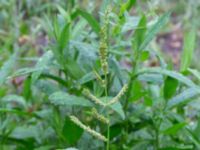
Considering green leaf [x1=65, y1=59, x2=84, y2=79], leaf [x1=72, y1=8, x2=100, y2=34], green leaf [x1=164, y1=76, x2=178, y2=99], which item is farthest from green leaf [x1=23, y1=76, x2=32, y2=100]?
green leaf [x1=164, y1=76, x2=178, y2=99]

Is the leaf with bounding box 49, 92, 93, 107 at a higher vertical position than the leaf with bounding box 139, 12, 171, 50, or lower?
lower

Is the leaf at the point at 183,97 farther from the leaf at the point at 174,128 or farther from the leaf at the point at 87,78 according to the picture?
the leaf at the point at 87,78

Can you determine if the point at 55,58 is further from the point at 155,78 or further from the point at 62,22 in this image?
the point at 155,78

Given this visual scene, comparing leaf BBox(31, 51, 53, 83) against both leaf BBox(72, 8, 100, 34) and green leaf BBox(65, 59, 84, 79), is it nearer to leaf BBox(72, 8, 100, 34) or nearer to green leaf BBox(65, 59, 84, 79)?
green leaf BBox(65, 59, 84, 79)

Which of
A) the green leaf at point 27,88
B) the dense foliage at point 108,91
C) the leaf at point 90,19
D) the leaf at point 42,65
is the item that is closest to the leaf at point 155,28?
the dense foliage at point 108,91

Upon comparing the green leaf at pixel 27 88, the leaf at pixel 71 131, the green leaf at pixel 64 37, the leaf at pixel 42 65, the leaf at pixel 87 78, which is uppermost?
the green leaf at pixel 64 37

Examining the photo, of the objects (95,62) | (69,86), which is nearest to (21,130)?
(69,86)

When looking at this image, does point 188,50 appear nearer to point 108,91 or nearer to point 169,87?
point 169,87
